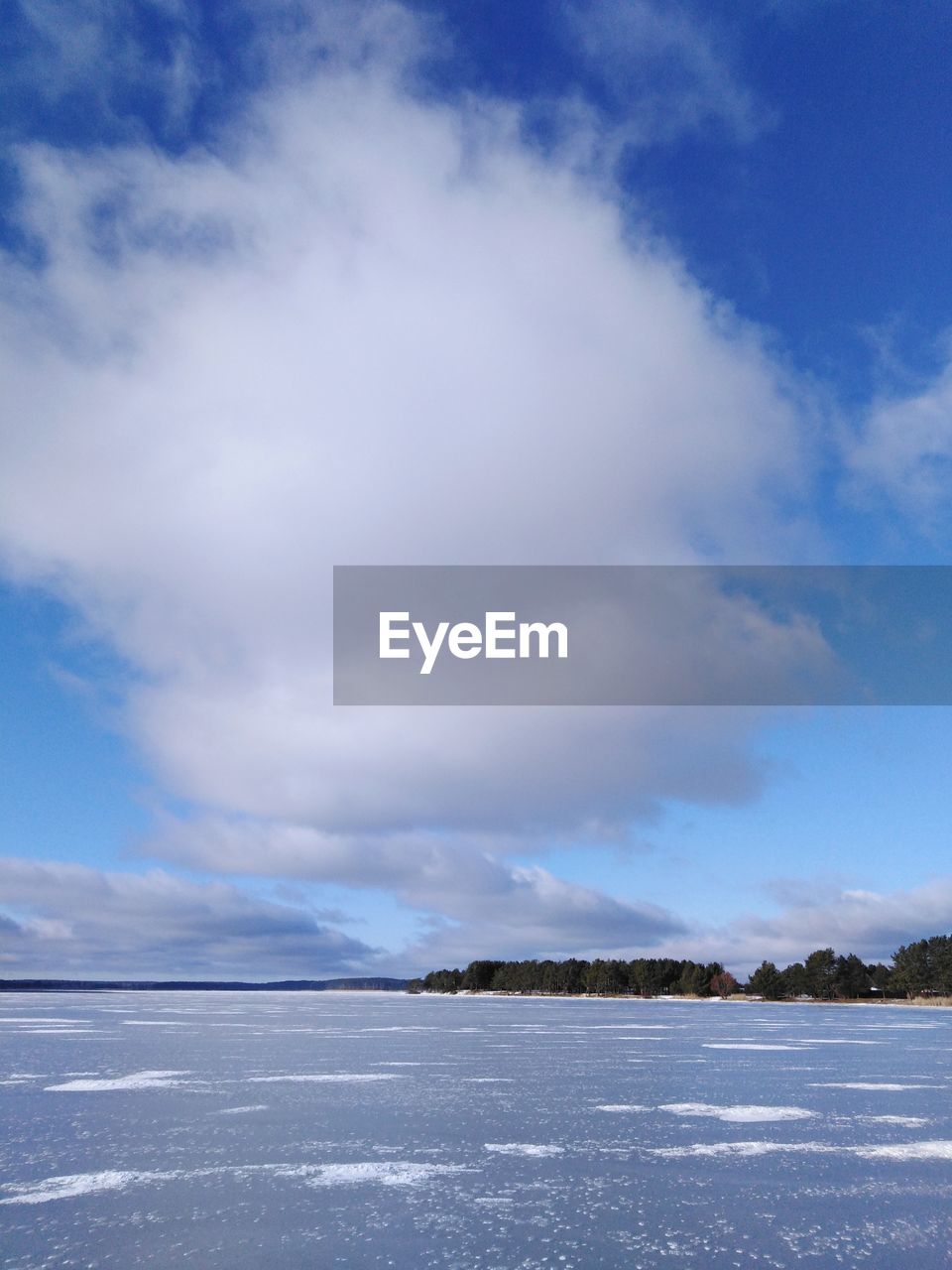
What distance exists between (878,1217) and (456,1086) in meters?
13.0

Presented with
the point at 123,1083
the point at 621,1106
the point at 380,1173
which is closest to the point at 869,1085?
the point at 621,1106

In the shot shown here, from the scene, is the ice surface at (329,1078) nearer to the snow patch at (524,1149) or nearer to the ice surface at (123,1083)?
the ice surface at (123,1083)

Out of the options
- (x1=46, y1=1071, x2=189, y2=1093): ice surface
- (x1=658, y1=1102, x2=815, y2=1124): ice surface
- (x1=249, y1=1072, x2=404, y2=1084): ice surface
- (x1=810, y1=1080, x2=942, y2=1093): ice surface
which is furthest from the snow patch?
(x1=810, y1=1080, x2=942, y2=1093): ice surface

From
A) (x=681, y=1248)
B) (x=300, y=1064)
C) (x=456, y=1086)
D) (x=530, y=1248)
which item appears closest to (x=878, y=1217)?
(x=681, y=1248)

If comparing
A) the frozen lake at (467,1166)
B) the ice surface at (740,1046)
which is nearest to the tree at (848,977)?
the ice surface at (740,1046)

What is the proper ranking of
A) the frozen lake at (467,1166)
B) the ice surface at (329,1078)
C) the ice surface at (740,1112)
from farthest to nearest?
1. the ice surface at (329,1078)
2. the ice surface at (740,1112)
3. the frozen lake at (467,1166)

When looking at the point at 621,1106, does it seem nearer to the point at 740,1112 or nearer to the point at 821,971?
the point at 740,1112

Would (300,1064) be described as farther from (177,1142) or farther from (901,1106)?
(901,1106)

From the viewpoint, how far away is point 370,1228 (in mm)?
10477

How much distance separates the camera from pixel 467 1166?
44.5 feet

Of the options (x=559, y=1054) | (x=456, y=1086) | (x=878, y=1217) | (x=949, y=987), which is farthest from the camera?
(x=949, y=987)

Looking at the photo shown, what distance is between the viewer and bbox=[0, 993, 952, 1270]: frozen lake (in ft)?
32.5

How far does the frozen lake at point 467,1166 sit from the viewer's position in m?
9.91

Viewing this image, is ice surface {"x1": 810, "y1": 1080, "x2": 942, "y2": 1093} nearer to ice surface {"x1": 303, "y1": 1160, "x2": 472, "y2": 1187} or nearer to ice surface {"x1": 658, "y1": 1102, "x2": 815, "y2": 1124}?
ice surface {"x1": 658, "y1": 1102, "x2": 815, "y2": 1124}
